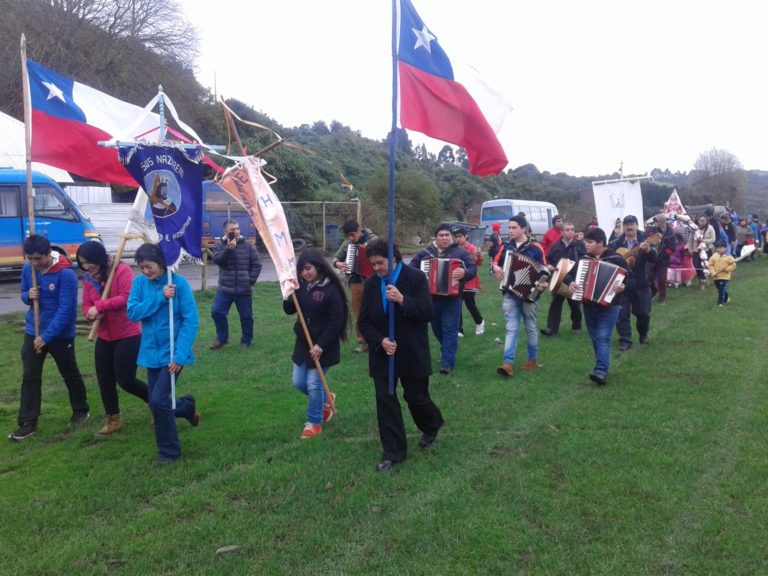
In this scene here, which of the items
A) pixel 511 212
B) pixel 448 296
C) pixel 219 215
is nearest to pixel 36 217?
pixel 219 215

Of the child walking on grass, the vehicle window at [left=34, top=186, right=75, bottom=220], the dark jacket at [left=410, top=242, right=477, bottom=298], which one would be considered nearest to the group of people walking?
the dark jacket at [left=410, top=242, right=477, bottom=298]

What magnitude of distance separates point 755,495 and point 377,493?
270cm

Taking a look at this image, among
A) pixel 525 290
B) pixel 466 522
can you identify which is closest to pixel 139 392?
pixel 466 522

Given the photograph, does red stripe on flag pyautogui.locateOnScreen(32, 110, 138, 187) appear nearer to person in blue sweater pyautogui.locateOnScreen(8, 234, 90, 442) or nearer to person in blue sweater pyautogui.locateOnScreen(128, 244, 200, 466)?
person in blue sweater pyautogui.locateOnScreen(8, 234, 90, 442)

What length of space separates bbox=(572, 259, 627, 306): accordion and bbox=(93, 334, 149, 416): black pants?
191 inches

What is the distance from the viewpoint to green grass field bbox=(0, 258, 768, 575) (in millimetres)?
3834

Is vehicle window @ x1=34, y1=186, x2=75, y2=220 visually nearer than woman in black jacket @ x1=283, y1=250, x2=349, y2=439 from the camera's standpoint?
No

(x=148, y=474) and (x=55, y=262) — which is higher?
(x=55, y=262)

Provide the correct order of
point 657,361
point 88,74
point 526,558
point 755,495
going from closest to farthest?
point 526,558 → point 755,495 → point 657,361 → point 88,74

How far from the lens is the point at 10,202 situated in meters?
17.4

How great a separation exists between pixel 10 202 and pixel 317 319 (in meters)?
15.3

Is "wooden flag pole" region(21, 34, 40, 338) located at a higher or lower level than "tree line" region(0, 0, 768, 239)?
lower

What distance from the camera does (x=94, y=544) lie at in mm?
4008

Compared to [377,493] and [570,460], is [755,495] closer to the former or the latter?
[570,460]
